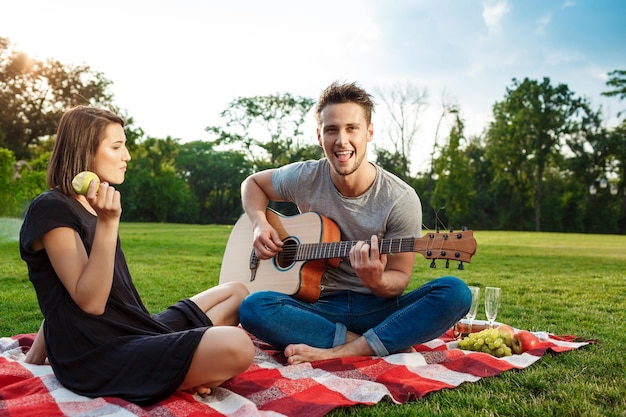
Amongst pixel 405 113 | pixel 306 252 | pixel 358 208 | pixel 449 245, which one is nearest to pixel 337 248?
pixel 306 252

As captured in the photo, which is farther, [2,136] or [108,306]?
[2,136]

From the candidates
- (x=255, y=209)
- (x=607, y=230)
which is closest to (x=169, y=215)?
(x=607, y=230)

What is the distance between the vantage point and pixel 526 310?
6.04 m

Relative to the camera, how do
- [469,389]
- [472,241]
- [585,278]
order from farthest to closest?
1. [585,278]
2. [472,241]
3. [469,389]

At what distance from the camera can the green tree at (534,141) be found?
4206 cm

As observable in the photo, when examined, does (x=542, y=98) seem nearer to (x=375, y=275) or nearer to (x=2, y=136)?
(x=2, y=136)

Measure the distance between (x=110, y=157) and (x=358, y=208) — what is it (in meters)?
1.74

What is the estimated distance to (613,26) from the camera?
1366 inches

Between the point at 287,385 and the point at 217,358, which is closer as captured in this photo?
the point at 217,358

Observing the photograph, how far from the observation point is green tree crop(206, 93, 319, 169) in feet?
135

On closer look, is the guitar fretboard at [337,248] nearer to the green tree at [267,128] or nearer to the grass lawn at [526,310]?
the grass lawn at [526,310]

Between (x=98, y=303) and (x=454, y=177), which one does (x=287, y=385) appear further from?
(x=454, y=177)

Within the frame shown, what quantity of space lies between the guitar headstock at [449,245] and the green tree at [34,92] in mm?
35673

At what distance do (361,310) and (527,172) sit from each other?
4210cm
